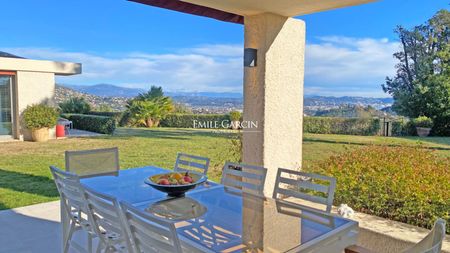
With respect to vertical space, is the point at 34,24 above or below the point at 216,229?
above

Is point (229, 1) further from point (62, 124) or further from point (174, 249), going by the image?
point (62, 124)

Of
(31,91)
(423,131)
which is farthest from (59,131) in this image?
(423,131)

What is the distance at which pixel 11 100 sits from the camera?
33.9ft

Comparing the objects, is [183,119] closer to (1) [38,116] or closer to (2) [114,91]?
(2) [114,91]

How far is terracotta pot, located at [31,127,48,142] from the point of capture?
33.4 feet

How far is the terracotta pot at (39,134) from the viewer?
10195 mm

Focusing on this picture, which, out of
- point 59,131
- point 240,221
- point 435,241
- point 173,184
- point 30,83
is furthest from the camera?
point 59,131

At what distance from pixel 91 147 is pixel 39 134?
2.60m

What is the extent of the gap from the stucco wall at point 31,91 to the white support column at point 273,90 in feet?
30.1

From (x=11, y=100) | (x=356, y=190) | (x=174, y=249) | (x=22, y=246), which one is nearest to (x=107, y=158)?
(x=22, y=246)

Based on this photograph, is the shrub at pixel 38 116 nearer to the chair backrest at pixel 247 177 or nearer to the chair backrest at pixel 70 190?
the chair backrest at pixel 70 190

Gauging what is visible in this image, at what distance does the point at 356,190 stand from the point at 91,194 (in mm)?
2732

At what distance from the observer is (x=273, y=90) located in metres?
3.97

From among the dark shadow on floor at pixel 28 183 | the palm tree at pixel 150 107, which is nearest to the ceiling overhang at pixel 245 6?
the dark shadow on floor at pixel 28 183
